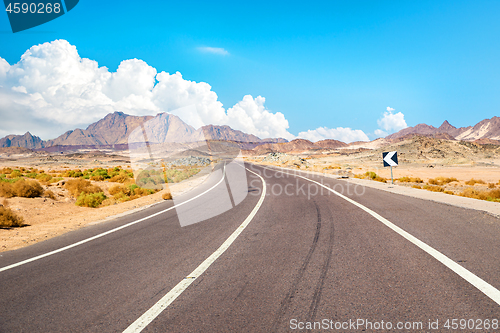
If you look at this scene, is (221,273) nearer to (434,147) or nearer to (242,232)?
(242,232)

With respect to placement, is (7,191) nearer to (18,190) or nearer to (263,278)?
(18,190)

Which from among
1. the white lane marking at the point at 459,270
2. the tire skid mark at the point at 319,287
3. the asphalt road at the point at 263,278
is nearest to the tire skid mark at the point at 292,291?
the asphalt road at the point at 263,278

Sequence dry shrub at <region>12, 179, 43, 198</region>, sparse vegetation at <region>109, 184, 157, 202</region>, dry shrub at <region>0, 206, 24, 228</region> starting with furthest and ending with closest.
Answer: sparse vegetation at <region>109, 184, 157, 202</region> < dry shrub at <region>12, 179, 43, 198</region> < dry shrub at <region>0, 206, 24, 228</region>

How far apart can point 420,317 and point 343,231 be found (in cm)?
333

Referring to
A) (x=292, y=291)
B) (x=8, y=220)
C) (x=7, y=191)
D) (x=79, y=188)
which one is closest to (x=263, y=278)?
(x=292, y=291)

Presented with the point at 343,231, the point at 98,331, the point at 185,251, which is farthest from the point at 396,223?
the point at 98,331

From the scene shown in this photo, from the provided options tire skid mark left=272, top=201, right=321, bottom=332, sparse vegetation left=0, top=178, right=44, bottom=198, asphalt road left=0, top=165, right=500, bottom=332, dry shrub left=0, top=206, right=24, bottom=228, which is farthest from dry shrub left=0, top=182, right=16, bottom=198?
tire skid mark left=272, top=201, right=321, bottom=332

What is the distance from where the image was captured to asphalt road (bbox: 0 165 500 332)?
9.27 feet

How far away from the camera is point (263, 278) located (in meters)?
3.74

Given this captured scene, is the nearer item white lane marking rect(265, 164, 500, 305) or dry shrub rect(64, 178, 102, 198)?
white lane marking rect(265, 164, 500, 305)

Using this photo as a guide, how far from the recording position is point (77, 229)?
25.4 ft

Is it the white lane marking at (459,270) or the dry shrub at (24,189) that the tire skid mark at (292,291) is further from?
the dry shrub at (24,189)

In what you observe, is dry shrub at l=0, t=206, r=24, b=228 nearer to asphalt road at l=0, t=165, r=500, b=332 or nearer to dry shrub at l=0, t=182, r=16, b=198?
asphalt road at l=0, t=165, r=500, b=332

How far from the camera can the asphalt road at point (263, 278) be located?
9.27 ft
